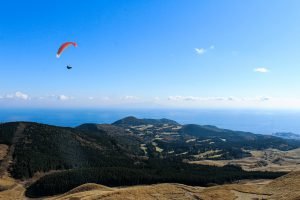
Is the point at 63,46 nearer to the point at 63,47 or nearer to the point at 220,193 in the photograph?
the point at 63,47

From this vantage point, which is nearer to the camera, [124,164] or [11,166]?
[11,166]

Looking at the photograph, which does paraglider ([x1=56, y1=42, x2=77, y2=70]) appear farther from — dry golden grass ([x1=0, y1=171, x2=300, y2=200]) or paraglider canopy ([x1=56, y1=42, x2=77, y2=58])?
dry golden grass ([x1=0, y1=171, x2=300, y2=200])

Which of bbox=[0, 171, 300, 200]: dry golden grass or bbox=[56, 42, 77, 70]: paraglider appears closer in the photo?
bbox=[0, 171, 300, 200]: dry golden grass

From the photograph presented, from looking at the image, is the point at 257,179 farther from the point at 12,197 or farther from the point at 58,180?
the point at 12,197

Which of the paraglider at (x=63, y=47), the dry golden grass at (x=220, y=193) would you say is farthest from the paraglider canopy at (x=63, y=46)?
the dry golden grass at (x=220, y=193)

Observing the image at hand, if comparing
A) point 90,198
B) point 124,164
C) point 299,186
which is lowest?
point 124,164

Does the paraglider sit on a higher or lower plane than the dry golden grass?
higher

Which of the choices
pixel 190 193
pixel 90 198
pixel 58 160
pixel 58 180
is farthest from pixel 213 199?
Result: pixel 58 160

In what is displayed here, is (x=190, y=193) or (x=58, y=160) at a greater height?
(x=190, y=193)

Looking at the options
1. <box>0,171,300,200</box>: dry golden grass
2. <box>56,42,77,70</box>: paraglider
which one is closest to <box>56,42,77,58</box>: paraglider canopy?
<box>56,42,77,70</box>: paraglider

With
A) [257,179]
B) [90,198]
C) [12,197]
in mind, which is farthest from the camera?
[257,179]

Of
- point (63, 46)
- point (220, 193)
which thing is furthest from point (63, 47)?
point (220, 193)
